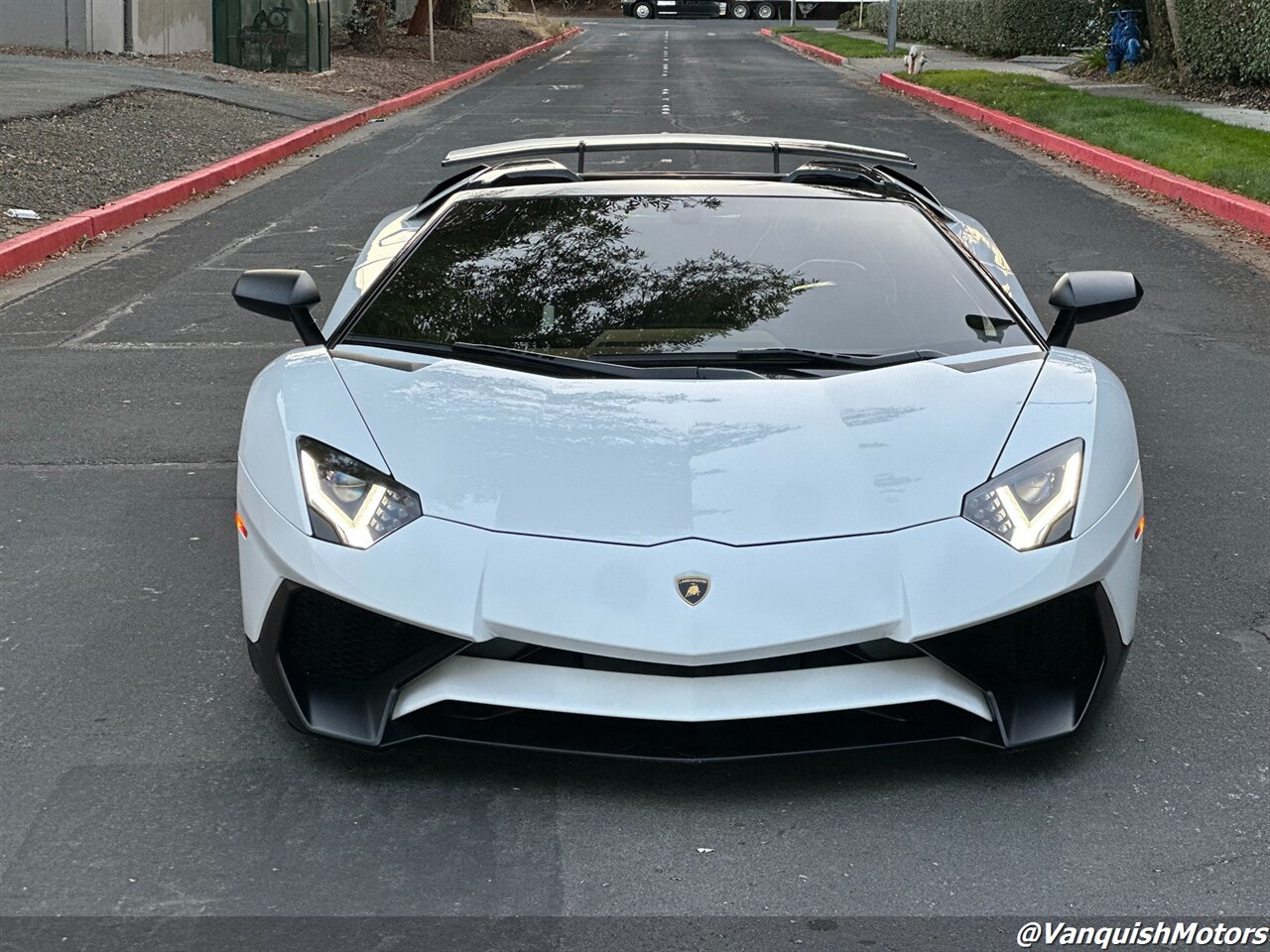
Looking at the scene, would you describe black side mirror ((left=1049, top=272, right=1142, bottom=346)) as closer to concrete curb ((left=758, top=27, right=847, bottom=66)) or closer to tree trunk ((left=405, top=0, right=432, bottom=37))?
concrete curb ((left=758, top=27, right=847, bottom=66))

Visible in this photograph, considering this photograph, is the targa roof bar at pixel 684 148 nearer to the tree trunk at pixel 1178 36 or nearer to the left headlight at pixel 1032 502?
the left headlight at pixel 1032 502

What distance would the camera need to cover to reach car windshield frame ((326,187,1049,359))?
4.12m

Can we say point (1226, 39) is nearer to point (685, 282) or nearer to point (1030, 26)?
point (1030, 26)

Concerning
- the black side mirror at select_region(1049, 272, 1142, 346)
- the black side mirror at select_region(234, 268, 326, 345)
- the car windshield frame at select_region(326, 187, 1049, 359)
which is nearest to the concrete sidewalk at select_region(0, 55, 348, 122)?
the car windshield frame at select_region(326, 187, 1049, 359)

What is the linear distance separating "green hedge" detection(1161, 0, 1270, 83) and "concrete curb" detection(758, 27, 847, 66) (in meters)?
14.5

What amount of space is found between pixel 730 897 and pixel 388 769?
888mm

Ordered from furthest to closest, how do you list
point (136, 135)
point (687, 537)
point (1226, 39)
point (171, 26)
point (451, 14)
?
1. point (451, 14)
2. point (171, 26)
3. point (1226, 39)
4. point (136, 135)
5. point (687, 537)

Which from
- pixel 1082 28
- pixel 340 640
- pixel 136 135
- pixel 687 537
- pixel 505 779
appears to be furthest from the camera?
pixel 1082 28

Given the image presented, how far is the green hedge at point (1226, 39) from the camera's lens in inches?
757

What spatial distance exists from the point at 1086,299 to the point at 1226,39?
1797 cm

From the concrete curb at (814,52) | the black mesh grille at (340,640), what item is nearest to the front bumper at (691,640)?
the black mesh grille at (340,640)

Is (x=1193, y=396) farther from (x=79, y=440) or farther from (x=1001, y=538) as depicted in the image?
(x=79, y=440)

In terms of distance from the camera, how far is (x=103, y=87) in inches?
733

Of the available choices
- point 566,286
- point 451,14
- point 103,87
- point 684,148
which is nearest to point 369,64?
point 103,87
